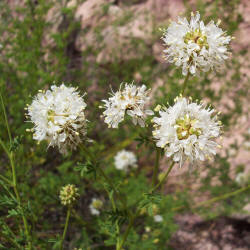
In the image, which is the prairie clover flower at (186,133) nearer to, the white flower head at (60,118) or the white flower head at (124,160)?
the white flower head at (60,118)

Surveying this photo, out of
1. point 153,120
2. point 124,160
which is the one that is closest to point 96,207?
point 124,160

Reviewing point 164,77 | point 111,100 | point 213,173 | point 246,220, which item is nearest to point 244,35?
point 164,77

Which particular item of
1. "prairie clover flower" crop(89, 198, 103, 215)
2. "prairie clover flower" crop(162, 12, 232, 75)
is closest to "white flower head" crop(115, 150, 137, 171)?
"prairie clover flower" crop(89, 198, 103, 215)

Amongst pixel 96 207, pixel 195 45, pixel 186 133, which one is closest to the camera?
pixel 186 133

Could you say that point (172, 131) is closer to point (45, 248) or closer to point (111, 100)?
point (111, 100)

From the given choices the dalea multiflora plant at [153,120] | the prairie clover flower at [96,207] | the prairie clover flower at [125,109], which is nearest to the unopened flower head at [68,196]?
the dalea multiflora plant at [153,120]

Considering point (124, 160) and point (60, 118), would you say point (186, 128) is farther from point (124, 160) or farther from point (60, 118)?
point (124, 160)
